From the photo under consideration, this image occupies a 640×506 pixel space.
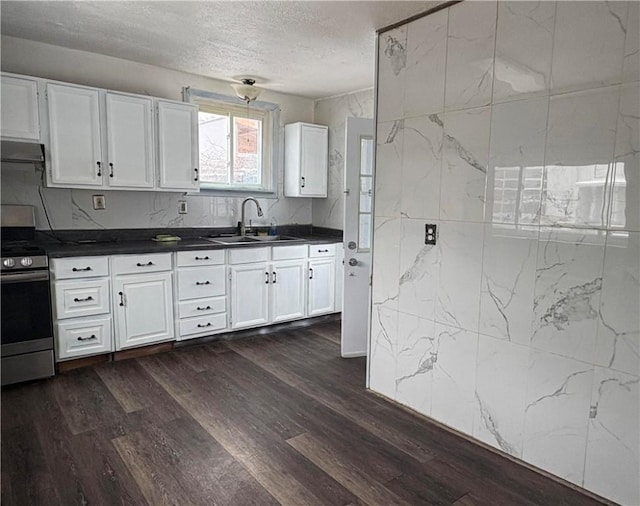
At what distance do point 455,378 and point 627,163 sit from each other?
139 cm

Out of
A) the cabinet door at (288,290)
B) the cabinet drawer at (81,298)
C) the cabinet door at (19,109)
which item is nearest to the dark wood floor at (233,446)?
the cabinet drawer at (81,298)

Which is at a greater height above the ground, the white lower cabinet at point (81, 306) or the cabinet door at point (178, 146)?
the cabinet door at point (178, 146)

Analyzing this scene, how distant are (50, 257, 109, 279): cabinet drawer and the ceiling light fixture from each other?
205 centimetres

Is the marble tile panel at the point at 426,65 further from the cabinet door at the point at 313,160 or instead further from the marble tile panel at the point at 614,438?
the cabinet door at the point at 313,160

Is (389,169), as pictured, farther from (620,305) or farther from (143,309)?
(143,309)

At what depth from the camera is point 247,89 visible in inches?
166

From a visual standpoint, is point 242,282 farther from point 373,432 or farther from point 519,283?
point 519,283

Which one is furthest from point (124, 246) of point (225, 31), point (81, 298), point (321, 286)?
point (321, 286)

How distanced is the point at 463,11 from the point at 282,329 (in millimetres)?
3126

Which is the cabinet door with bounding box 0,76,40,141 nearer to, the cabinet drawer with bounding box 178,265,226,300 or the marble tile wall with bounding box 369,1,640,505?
the cabinet drawer with bounding box 178,265,226,300

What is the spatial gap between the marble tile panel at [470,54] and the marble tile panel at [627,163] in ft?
2.10

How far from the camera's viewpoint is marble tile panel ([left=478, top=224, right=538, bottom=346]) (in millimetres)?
2141

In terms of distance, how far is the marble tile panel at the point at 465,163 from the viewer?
7.59ft

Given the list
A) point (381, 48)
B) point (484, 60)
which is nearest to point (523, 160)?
point (484, 60)
